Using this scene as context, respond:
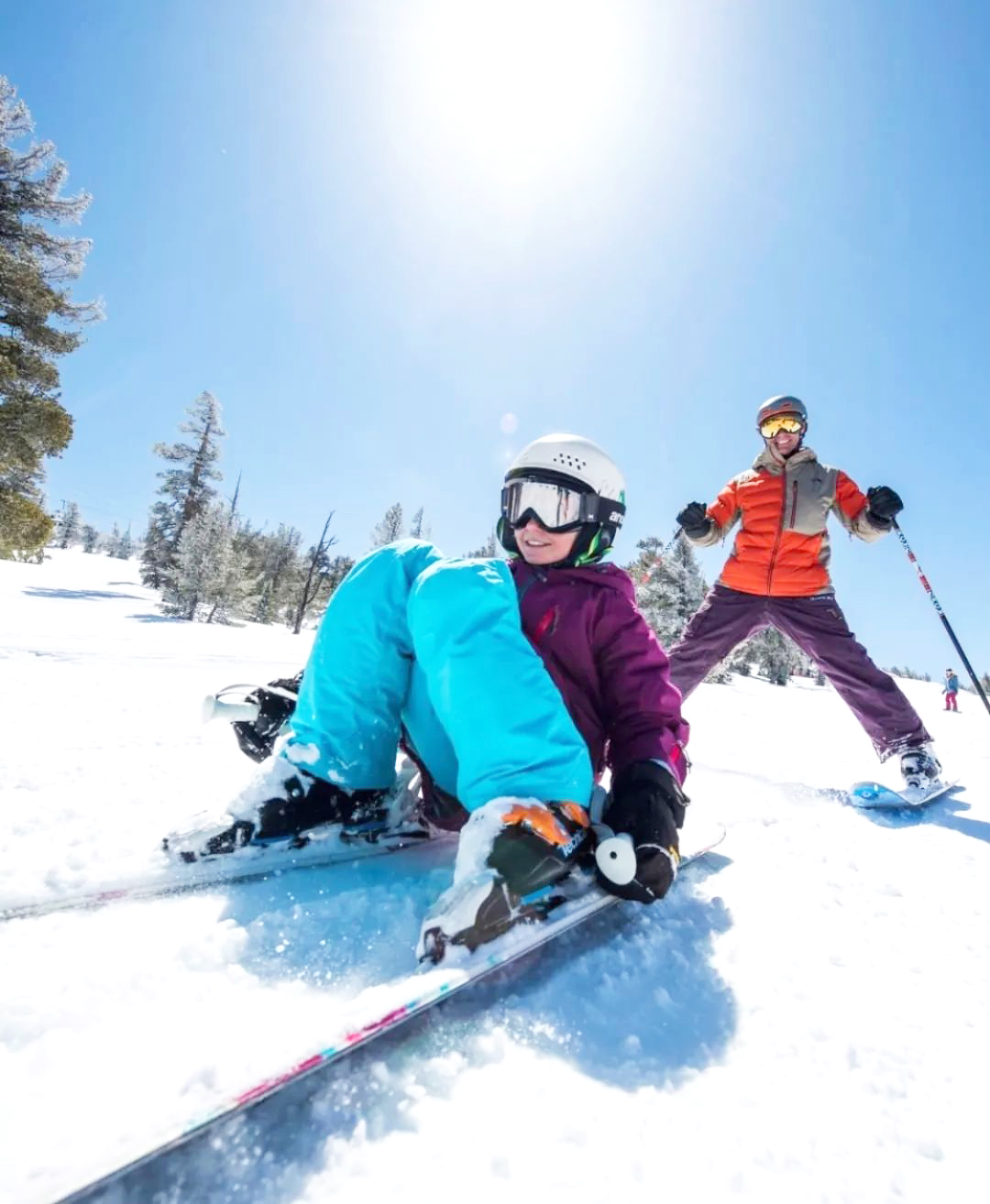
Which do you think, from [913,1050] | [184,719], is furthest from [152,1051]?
[184,719]

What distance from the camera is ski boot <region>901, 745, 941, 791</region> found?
316 cm

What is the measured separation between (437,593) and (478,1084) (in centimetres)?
96

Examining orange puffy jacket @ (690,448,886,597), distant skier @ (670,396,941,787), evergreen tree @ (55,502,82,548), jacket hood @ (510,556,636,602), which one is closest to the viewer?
jacket hood @ (510,556,636,602)

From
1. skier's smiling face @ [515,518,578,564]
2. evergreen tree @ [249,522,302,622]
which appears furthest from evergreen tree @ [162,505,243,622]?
skier's smiling face @ [515,518,578,564]

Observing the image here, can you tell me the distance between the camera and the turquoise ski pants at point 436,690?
1.34m

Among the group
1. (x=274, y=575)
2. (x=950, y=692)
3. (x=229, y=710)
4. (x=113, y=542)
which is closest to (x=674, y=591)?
(x=950, y=692)

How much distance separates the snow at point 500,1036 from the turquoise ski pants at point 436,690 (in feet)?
1.06

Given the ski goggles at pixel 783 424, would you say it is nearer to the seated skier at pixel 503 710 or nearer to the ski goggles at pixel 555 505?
the seated skier at pixel 503 710

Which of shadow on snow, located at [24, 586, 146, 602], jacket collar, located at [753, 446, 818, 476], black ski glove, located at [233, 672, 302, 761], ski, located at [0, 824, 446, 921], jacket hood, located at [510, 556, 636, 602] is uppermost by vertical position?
jacket collar, located at [753, 446, 818, 476]

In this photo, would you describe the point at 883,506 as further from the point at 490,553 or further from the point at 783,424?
the point at 490,553

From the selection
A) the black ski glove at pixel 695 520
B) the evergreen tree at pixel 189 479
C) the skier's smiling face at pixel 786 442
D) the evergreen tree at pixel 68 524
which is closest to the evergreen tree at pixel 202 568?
the evergreen tree at pixel 189 479

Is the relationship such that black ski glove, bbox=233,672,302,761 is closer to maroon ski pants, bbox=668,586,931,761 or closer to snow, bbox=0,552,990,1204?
snow, bbox=0,552,990,1204

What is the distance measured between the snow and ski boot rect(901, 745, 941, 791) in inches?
51.4

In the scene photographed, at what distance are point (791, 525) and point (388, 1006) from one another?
379 cm
